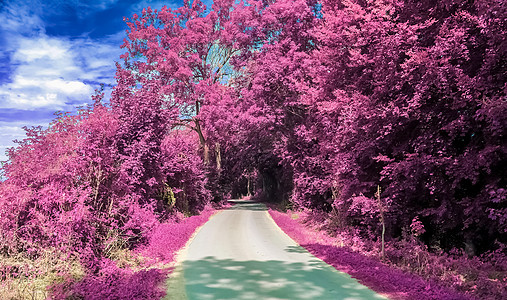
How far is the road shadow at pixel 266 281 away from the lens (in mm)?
6508

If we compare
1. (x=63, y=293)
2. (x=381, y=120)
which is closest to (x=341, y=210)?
(x=381, y=120)

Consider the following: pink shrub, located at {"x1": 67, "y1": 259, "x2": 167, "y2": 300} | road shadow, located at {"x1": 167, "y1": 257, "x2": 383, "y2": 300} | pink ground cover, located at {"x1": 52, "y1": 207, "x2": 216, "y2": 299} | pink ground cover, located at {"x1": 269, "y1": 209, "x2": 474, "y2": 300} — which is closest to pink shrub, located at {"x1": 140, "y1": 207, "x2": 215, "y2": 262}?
pink ground cover, located at {"x1": 52, "y1": 207, "x2": 216, "y2": 299}

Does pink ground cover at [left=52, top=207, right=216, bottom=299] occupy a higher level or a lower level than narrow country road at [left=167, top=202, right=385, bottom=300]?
higher

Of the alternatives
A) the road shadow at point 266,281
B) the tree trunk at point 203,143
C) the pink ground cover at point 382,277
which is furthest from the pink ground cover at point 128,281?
the tree trunk at point 203,143

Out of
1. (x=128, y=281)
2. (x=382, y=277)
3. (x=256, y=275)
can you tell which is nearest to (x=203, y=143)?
(x=256, y=275)

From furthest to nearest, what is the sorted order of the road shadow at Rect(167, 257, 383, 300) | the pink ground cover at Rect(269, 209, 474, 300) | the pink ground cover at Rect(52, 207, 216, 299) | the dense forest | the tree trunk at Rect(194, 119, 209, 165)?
the tree trunk at Rect(194, 119, 209, 165) < the dense forest < the road shadow at Rect(167, 257, 383, 300) < the pink ground cover at Rect(269, 209, 474, 300) < the pink ground cover at Rect(52, 207, 216, 299)

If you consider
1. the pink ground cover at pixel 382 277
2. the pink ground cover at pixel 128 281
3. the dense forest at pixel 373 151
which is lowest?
the pink ground cover at pixel 382 277

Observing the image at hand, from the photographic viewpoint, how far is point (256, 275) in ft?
26.1

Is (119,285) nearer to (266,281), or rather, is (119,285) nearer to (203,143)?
(266,281)

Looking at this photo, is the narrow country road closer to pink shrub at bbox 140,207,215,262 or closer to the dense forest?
pink shrub at bbox 140,207,215,262

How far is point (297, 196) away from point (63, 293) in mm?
17337

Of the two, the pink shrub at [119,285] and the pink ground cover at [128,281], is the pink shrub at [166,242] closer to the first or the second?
the pink ground cover at [128,281]

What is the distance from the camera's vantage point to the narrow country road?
6.59 m

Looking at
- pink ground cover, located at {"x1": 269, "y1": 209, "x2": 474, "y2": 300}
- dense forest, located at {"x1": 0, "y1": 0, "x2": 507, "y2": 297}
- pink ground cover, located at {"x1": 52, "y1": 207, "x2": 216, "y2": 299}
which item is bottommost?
pink ground cover, located at {"x1": 269, "y1": 209, "x2": 474, "y2": 300}
